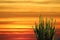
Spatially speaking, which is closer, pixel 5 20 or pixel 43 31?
pixel 43 31

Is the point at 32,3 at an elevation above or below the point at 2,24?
above

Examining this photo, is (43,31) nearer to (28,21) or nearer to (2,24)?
(28,21)

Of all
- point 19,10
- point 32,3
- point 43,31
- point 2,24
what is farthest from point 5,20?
point 43,31

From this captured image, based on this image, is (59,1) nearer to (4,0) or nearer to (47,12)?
(47,12)

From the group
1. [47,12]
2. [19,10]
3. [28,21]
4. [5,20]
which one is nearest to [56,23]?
[47,12]

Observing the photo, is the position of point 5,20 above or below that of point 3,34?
above

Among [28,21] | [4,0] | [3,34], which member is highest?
[4,0]

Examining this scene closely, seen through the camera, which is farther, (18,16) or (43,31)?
(18,16)

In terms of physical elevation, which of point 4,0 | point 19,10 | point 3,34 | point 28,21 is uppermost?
point 4,0
